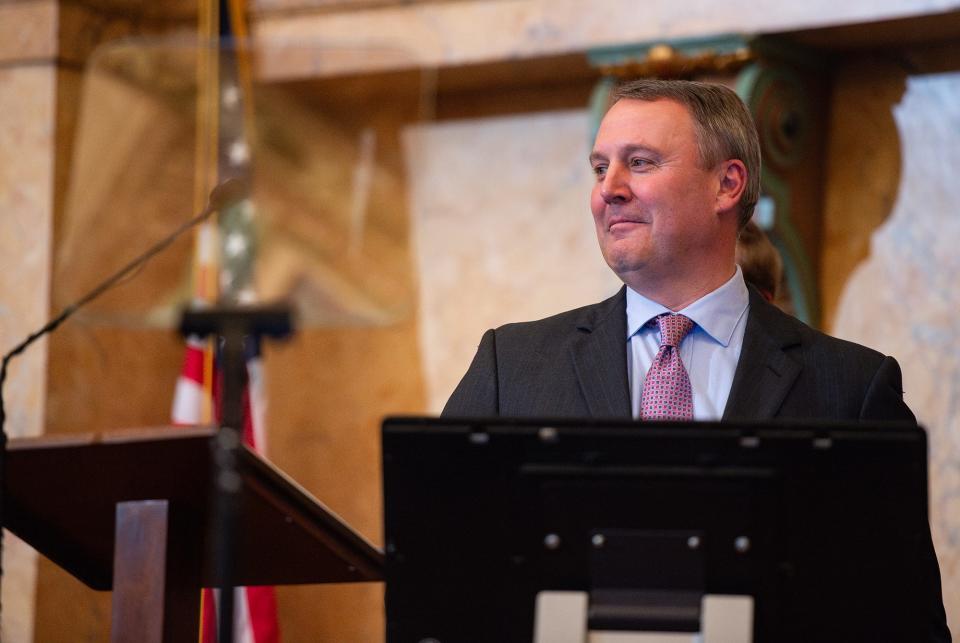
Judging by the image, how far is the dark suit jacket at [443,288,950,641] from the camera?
2.47m

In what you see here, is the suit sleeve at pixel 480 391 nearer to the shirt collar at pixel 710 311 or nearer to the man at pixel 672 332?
the man at pixel 672 332

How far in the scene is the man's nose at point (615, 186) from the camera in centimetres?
257

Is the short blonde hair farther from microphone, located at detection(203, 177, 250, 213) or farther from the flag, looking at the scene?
microphone, located at detection(203, 177, 250, 213)

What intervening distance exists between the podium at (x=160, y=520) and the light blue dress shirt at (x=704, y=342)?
664 millimetres

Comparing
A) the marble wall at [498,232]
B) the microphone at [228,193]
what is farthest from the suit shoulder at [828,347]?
the marble wall at [498,232]

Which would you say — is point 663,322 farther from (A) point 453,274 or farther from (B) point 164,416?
(B) point 164,416

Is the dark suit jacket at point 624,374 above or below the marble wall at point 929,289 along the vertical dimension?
below

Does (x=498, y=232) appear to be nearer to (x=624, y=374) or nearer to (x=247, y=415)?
(x=247, y=415)

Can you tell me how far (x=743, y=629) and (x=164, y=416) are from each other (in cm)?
317

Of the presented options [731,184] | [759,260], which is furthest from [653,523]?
[759,260]

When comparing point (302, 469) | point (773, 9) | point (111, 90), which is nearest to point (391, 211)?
point (111, 90)

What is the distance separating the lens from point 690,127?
8.77 ft

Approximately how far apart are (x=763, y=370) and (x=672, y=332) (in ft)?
0.60

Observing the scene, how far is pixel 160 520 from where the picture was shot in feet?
7.14
